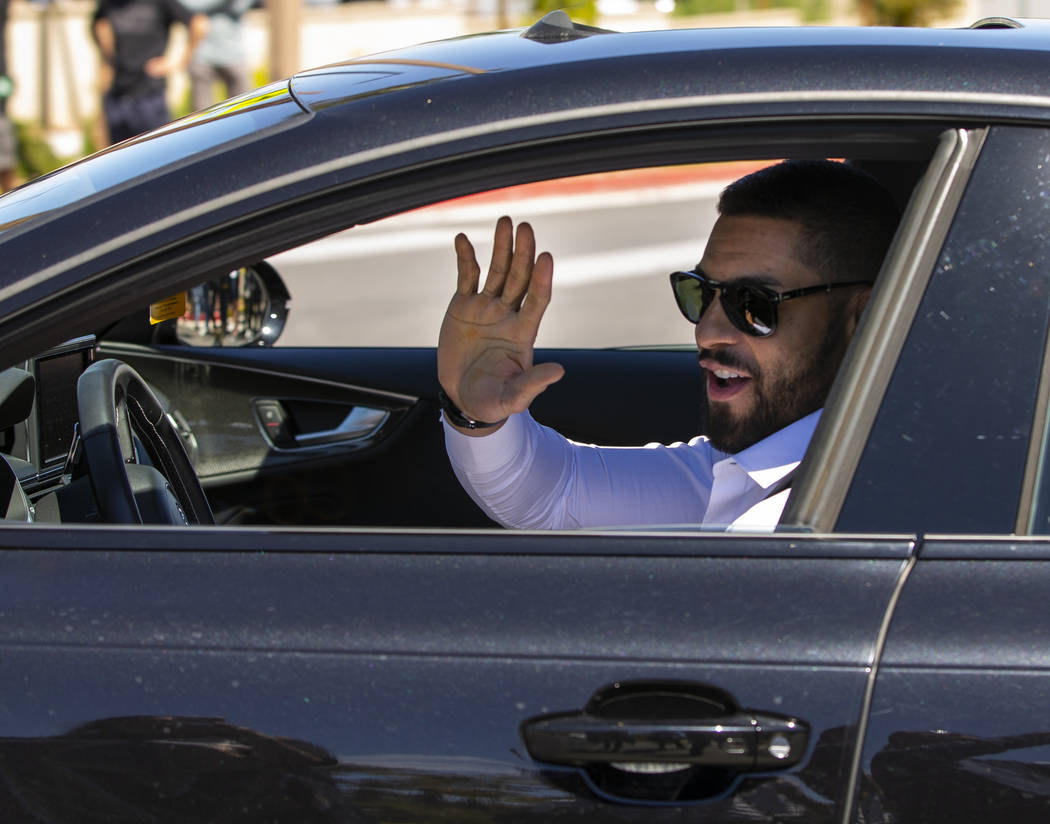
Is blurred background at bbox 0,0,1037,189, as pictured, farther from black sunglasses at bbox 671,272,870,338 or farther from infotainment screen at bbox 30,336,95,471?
black sunglasses at bbox 671,272,870,338

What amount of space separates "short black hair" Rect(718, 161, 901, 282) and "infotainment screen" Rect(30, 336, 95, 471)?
117 centimetres

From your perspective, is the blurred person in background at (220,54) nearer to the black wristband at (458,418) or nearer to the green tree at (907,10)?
the black wristband at (458,418)

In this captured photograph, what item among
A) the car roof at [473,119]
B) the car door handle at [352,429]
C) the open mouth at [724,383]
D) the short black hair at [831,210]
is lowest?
the car door handle at [352,429]

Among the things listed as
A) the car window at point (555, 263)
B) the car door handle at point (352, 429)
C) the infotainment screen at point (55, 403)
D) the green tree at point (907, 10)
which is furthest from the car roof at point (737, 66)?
the green tree at point (907, 10)

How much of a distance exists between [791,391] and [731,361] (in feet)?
0.32

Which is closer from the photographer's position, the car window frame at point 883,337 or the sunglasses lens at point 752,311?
the car window frame at point 883,337

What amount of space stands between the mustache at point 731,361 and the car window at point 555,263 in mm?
3506

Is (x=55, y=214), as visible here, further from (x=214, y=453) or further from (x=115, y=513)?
(x=214, y=453)

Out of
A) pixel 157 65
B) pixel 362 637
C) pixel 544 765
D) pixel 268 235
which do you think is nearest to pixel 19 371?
pixel 268 235

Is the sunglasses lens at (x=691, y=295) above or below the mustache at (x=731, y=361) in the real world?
above

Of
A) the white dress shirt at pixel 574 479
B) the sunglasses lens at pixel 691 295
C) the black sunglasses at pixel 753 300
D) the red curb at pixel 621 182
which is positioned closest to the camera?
the black sunglasses at pixel 753 300

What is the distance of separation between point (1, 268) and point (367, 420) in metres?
1.74

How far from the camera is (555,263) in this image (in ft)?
24.1

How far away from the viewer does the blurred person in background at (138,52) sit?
8.76m
